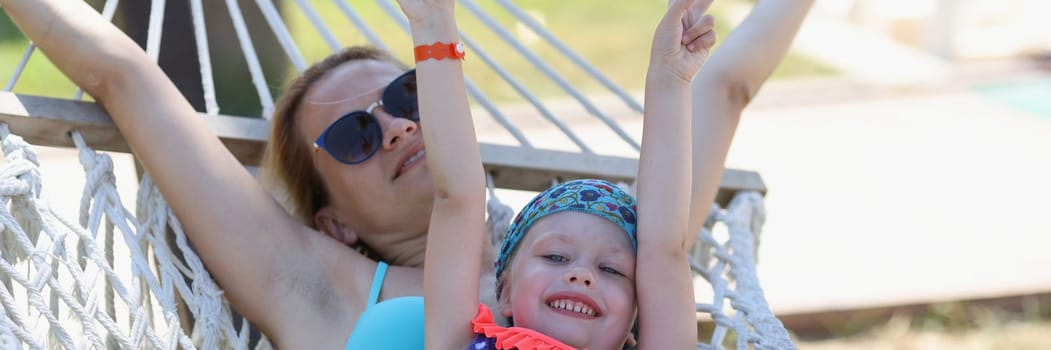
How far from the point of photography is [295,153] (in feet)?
7.03

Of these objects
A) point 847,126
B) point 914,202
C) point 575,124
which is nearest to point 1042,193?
point 914,202

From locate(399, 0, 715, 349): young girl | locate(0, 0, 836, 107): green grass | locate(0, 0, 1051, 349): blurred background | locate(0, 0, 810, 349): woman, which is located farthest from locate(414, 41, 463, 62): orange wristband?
locate(0, 0, 836, 107): green grass

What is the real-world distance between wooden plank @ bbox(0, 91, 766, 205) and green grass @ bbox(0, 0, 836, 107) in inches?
133

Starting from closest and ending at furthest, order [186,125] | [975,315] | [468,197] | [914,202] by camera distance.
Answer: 1. [468,197]
2. [186,125]
3. [975,315]
4. [914,202]

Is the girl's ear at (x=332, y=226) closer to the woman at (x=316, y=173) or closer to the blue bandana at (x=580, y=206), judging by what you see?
the woman at (x=316, y=173)

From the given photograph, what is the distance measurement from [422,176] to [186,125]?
13.9 inches

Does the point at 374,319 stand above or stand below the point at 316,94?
below

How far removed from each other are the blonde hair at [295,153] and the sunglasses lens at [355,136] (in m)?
0.12

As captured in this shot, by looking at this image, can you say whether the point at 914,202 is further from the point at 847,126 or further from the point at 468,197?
the point at 468,197

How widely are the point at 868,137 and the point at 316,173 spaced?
3.68 metres

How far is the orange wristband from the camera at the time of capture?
1.55 metres

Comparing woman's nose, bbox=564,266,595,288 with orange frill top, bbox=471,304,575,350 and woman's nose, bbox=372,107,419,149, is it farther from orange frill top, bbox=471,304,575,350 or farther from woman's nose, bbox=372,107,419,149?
woman's nose, bbox=372,107,419,149

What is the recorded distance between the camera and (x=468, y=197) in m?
1.56

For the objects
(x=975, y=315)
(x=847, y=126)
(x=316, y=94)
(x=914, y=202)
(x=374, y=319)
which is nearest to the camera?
(x=374, y=319)
